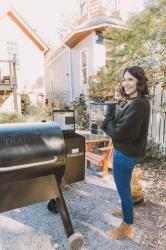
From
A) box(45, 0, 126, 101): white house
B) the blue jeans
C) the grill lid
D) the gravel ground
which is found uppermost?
box(45, 0, 126, 101): white house

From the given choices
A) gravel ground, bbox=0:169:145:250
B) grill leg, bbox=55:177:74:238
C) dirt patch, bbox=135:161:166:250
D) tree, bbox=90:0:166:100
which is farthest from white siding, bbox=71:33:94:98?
grill leg, bbox=55:177:74:238

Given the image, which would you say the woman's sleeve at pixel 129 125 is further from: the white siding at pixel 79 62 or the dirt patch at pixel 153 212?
the white siding at pixel 79 62

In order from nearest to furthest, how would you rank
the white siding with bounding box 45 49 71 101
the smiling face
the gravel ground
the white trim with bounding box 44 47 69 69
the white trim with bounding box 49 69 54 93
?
1. the smiling face
2. the gravel ground
3. the white siding with bounding box 45 49 71 101
4. the white trim with bounding box 44 47 69 69
5. the white trim with bounding box 49 69 54 93

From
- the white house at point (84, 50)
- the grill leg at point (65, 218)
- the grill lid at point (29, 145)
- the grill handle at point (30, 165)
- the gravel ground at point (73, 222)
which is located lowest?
the gravel ground at point (73, 222)

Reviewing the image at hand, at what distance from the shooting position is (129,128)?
2115mm

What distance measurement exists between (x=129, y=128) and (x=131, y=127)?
0.02m

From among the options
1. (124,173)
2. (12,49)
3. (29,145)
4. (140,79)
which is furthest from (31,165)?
(12,49)

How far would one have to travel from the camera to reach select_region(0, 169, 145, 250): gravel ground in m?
2.48

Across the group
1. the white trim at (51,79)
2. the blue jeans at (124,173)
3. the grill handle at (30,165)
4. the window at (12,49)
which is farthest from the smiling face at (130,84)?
the white trim at (51,79)

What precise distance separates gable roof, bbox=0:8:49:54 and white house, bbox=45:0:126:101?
1.46m

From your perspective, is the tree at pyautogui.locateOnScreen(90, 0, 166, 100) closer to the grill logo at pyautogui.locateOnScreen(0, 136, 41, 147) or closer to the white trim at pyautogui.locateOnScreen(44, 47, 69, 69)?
the grill logo at pyautogui.locateOnScreen(0, 136, 41, 147)

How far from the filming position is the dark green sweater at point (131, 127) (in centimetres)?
210

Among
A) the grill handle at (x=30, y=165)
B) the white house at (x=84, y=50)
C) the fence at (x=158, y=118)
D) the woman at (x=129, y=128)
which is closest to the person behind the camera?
the grill handle at (x=30, y=165)

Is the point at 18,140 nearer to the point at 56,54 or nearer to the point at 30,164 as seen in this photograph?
the point at 30,164
